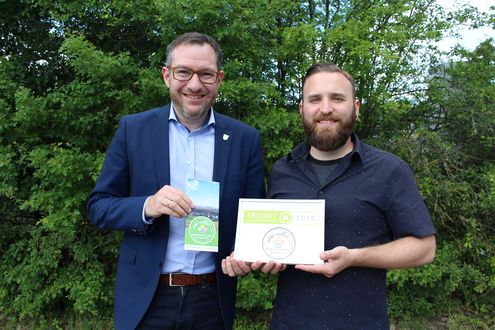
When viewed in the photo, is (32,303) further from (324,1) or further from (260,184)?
(324,1)

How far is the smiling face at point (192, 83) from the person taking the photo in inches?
89.4

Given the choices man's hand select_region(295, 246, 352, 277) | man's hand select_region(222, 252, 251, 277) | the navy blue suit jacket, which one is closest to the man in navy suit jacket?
the navy blue suit jacket

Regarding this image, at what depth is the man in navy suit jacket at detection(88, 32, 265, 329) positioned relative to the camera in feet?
7.23

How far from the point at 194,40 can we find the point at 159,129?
0.54 meters

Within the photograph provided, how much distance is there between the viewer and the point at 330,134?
6.80 feet

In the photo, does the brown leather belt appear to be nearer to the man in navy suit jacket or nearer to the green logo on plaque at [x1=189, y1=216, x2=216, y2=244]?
the man in navy suit jacket

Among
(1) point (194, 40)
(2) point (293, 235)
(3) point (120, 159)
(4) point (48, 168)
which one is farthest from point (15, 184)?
(2) point (293, 235)

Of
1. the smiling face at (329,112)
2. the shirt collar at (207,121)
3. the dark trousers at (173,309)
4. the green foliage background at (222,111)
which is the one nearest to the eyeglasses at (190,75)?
the shirt collar at (207,121)

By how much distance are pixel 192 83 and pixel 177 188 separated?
586mm

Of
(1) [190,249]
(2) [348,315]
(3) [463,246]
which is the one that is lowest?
(3) [463,246]

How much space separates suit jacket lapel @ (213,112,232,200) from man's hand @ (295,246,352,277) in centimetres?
73

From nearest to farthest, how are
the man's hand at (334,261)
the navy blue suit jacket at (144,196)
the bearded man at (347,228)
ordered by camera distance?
the man's hand at (334,261), the bearded man at (347,228), the navy blue suit jacket at (144,196)

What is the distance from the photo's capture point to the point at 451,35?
5750 millimetres

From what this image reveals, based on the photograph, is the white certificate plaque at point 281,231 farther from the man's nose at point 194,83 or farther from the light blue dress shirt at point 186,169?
the man's nose at point 194,83
